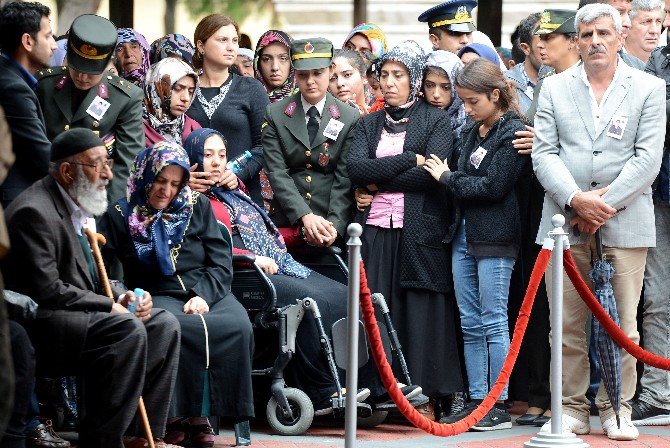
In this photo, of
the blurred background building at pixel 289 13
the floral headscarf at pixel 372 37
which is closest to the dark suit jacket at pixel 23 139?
the floral headscarf at pixel 372 37

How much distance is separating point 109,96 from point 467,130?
2066mm

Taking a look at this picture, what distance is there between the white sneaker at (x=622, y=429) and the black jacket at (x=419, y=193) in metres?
1.16

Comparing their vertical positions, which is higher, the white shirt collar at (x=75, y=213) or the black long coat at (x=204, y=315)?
the white shirt collar at (x=75, y=213)

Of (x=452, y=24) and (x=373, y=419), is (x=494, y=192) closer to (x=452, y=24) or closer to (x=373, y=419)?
(x=373, y=419)

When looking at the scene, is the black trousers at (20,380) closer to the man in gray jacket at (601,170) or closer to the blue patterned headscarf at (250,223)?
the blue patterned headscarf at (250,223)

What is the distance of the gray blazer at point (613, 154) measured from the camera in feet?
25.5

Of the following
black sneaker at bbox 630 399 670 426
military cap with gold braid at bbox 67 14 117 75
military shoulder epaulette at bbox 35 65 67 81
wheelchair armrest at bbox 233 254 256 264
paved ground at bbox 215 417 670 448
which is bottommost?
paved ground at bbox 215 417 670 448

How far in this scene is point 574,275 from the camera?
7.28m

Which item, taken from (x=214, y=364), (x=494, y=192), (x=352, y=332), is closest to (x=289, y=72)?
(x=494, y=192)

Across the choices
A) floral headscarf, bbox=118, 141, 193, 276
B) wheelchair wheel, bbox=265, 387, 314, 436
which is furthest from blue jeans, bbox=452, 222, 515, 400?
floral headscarf, bbox=118, 141, 193, 276

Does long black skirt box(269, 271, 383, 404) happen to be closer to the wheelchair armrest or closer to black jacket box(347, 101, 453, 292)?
the wheelchair armrest

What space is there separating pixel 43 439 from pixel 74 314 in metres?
0.88

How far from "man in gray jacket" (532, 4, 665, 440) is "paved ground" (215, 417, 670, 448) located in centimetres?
15

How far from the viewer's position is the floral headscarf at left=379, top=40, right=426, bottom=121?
27.5ft
